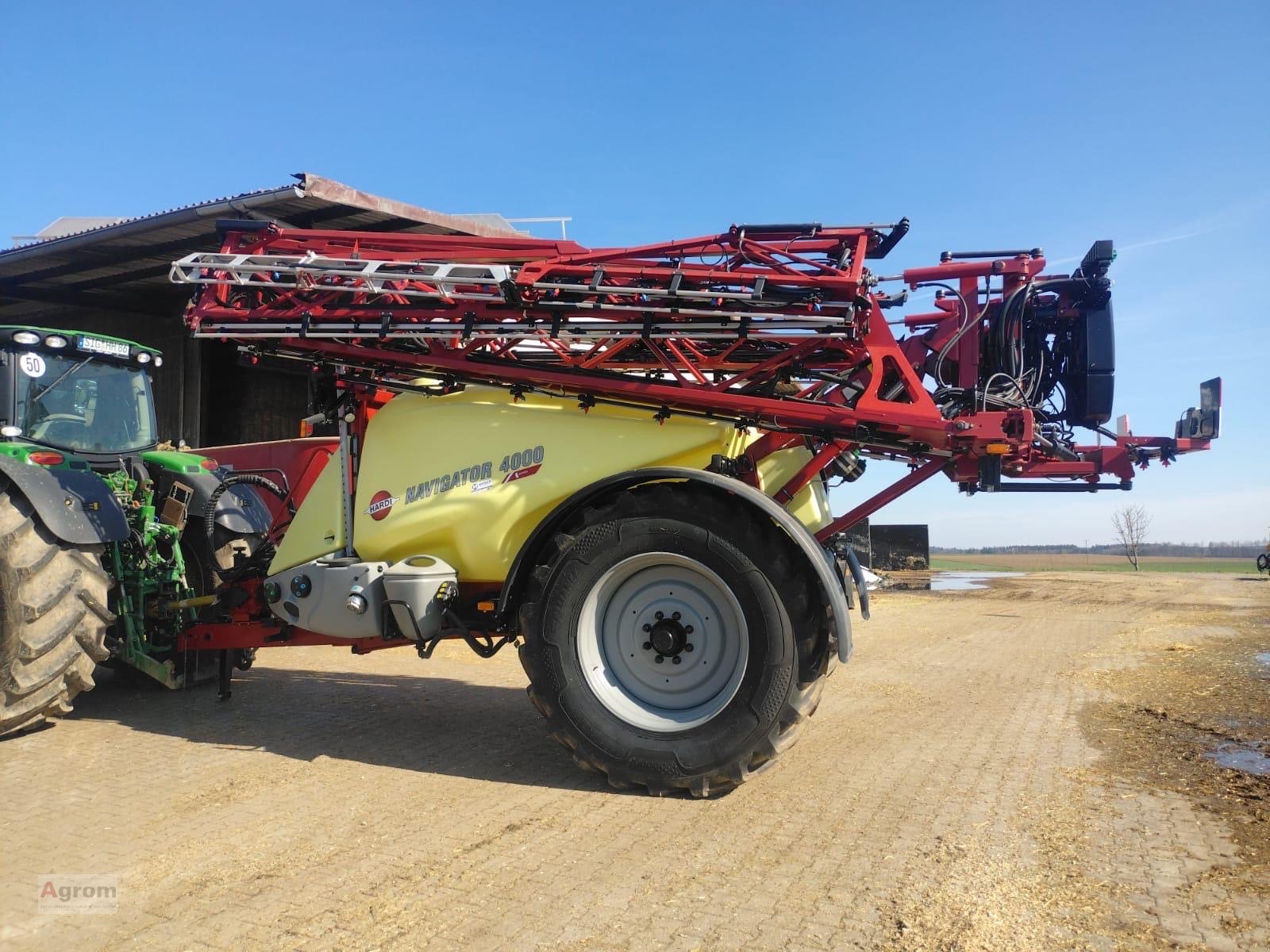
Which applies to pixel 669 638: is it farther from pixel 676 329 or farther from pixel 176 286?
pixel 176 286

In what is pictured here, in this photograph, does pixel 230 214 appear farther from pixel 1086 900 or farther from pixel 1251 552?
pixel 1251 552

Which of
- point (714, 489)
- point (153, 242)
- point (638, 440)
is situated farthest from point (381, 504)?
point (153, 242)

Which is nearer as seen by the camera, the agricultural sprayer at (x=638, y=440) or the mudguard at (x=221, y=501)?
the agricultural sprayer at (x=638, y=440)

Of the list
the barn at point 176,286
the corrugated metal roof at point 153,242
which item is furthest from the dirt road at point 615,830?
the corrugated metal roof at point 153,242

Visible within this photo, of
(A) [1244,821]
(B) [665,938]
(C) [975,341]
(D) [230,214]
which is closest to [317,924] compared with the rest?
(B) [665,938]

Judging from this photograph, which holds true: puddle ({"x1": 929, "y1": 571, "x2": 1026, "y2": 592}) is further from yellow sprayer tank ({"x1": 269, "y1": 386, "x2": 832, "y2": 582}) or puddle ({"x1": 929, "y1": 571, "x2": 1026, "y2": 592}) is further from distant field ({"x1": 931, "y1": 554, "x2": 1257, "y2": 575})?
yellow sprayer tank ({"x1": 269, "y1": 386, "x2": 832, "y2": 582})

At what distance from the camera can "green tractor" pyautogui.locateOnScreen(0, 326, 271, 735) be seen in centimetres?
514

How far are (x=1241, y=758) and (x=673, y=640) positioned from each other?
3.29 metres

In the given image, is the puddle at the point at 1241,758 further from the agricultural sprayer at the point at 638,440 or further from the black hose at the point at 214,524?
the black hose at the point at 214,524

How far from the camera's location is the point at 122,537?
5684 mm

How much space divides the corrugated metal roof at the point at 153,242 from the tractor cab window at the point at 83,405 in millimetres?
2900

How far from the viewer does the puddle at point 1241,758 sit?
471cm

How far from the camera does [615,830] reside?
12.3 ft

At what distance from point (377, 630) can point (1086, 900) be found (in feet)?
11.8
